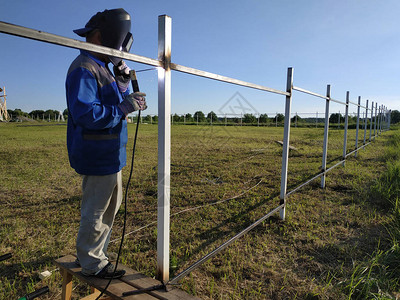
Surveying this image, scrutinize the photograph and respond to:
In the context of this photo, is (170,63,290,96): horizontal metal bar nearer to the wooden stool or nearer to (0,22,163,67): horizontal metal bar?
(0,22,163,67): horizontal metal bar

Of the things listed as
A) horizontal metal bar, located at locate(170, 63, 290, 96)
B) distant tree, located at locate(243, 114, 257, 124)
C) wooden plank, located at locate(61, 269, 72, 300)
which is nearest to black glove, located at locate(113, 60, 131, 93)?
horizontal metal bar, located at locate(170, 63, 290, 96)

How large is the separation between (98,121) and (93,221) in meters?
0.54

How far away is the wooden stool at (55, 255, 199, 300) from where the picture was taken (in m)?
1.25

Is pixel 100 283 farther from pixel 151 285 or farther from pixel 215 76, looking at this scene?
pixel 215 76

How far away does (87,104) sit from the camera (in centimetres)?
114

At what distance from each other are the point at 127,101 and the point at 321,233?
2.26 m

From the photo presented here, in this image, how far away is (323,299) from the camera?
5.17 feet

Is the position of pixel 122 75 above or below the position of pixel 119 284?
above

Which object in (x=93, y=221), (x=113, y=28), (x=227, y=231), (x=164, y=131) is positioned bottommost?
(x=227, y=231)

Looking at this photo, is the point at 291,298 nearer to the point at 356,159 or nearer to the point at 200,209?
the point at 200,209

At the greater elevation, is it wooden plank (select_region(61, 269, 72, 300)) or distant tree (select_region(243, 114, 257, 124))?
distant tree (select_region(243, 114, 257, 124))

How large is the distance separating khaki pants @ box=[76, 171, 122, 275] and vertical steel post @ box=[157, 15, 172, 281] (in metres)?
0.31

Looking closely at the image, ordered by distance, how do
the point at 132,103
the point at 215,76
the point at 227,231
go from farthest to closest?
the point at 227,231, the point at 215,76, the point at 132,103

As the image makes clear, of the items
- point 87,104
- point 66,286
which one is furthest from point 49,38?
point 66,286
